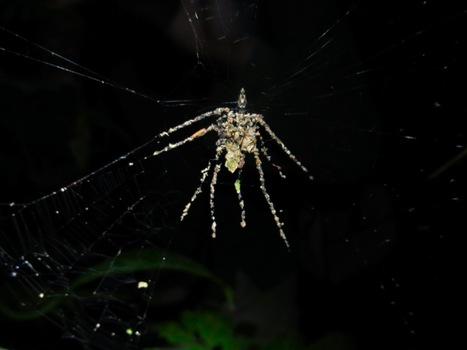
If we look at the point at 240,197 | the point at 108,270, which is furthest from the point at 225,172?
the point at 108,270

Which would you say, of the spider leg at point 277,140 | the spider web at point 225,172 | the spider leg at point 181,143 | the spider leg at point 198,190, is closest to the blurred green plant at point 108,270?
the spider web at point 225,172

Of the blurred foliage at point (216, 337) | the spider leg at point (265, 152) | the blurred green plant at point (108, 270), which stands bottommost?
the blurred foliage at point (216, 337)

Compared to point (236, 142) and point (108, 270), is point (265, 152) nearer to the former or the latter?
point (236, 142)

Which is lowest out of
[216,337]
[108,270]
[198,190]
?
[216,337]

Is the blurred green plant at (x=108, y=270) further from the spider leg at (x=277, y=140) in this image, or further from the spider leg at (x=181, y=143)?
the spider leg at (x=277, y=140)

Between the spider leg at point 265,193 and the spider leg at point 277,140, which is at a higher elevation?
the spider leg at point 277,140

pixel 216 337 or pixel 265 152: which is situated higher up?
pixel 265 152

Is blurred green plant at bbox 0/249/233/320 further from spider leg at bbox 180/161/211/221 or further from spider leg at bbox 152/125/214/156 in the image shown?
spider leg at bbox 152/125/214/156

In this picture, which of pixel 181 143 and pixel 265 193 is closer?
pixel 181 143

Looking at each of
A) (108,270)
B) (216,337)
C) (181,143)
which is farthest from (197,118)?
(216,337)

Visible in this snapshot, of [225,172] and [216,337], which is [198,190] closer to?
[225,172]
